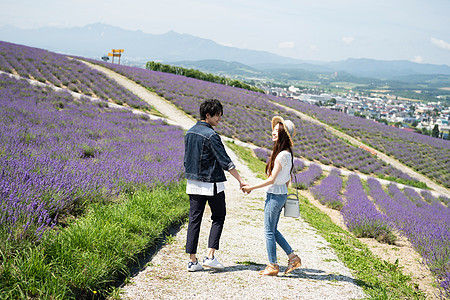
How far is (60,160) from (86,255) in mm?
3266

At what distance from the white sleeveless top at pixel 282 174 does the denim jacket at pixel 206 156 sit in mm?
564

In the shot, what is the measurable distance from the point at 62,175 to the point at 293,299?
3.73 meters

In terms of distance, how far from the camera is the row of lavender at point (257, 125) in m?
22.0

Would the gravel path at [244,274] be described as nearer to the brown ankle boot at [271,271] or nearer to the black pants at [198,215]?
the brown ankle boot at [271,271]

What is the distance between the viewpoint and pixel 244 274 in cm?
393

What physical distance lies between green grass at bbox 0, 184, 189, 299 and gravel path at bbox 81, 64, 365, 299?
0.25 m

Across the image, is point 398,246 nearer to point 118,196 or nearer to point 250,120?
point 118,196

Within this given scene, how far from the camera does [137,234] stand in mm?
4312

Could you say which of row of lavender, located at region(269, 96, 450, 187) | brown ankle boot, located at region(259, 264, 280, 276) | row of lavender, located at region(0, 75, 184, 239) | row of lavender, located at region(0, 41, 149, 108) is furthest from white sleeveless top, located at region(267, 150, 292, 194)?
row of lavender, located at region(269, 96, 450, 187)

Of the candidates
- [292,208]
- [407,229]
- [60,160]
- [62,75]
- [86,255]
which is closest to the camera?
[86,255]

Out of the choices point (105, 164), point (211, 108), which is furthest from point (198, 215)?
point (105, 164)

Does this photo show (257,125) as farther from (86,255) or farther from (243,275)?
(86,255)

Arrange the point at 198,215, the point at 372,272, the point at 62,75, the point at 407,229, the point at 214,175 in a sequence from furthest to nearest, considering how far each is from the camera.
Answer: the point at 62,75 → the point at 407,229 → the point at 372,272 → the point at 198,215 → the point at 214,175

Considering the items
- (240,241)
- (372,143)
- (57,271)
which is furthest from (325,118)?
(57,271)
